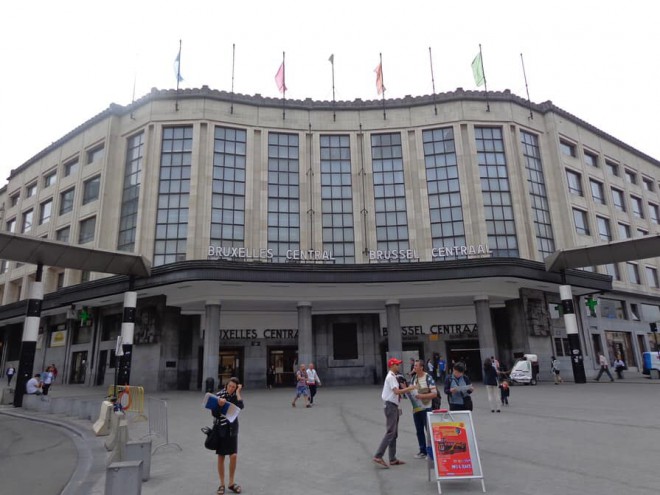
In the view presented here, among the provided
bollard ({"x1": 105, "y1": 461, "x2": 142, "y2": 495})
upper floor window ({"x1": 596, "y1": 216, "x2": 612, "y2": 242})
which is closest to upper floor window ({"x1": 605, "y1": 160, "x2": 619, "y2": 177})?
upper floor window ({"x1": 596, "y1": 216, "x2": 612, "y2": 242})

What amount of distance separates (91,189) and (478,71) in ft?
119

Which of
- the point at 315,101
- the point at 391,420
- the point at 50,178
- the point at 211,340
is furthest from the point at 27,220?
the point at 391,420

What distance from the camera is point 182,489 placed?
798 cm

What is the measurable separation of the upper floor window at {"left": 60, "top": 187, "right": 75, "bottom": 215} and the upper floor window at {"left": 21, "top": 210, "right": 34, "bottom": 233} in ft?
21.4

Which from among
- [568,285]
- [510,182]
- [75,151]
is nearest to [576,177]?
[510,182]

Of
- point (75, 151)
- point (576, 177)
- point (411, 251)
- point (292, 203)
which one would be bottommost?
point (411, 251)

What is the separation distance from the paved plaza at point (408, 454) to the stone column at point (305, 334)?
41.4 ft

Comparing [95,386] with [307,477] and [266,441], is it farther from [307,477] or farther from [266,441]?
[307,477]

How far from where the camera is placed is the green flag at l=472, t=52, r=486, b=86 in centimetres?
3947

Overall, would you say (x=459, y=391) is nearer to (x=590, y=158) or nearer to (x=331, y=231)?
(x=331, y=231)

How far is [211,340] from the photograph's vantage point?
96.3 feet

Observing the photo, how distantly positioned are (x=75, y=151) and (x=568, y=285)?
44.4 metres

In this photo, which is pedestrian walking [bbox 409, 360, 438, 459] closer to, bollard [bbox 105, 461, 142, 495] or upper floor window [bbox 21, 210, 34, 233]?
bollard [bbox 105, 461, 142, 495]

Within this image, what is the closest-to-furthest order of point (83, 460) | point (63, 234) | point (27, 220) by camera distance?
1. point (83, 460)
2. point (63, 234)
3. point (27, 220)
